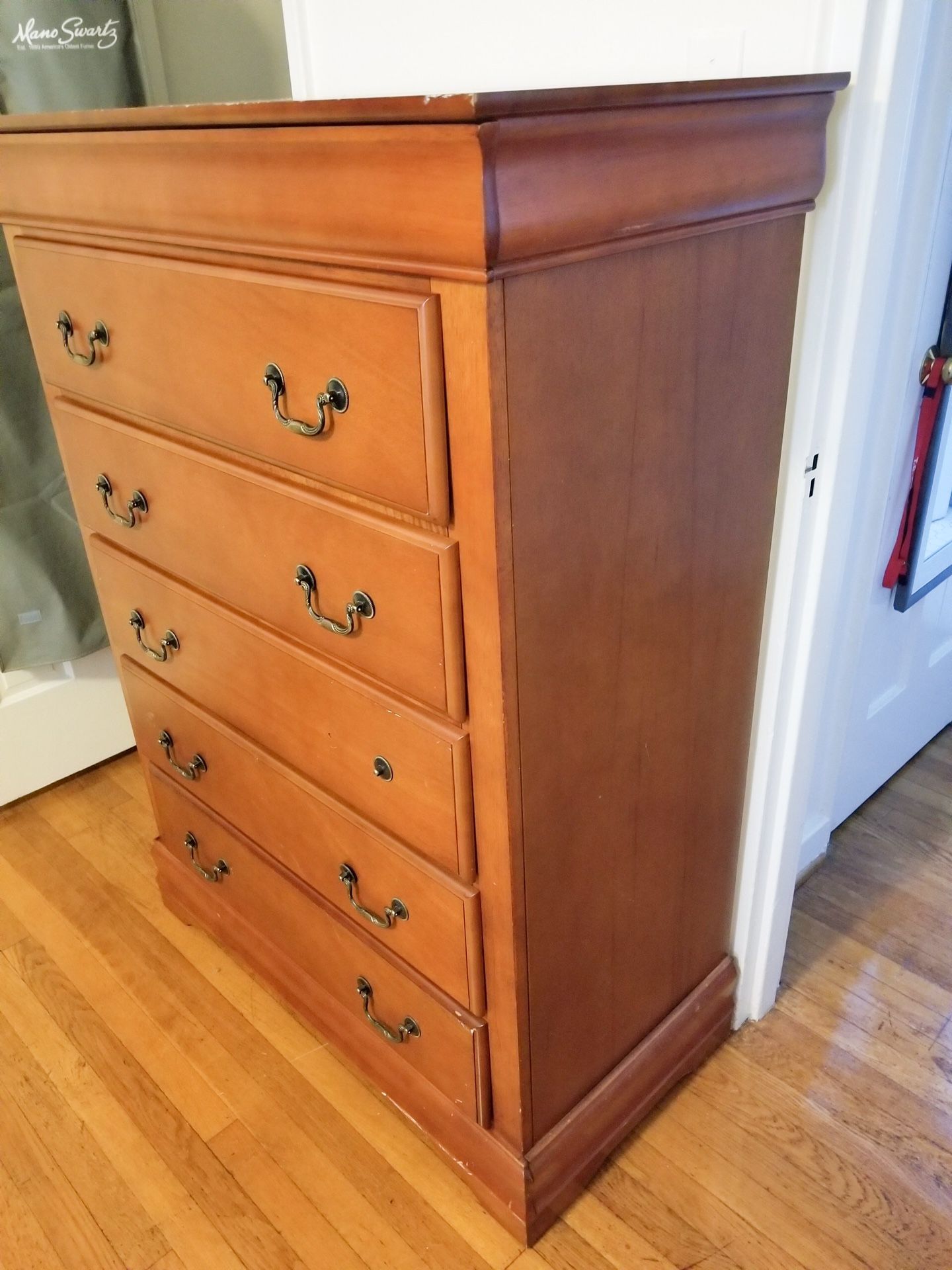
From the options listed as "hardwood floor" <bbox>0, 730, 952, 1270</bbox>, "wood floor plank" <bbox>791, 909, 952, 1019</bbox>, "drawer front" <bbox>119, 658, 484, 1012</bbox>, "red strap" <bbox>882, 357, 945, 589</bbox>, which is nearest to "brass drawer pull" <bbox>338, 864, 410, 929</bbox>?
"drawer front" <bbox>119, 658, 484, 1012</bbox>

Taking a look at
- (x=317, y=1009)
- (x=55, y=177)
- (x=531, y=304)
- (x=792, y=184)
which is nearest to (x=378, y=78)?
(x=55, y=177)

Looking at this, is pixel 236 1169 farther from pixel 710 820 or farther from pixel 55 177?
pixel 55 177

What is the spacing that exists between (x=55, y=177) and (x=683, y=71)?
0.65 meters

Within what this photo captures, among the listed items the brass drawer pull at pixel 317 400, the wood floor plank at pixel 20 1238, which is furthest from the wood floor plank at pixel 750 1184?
the brass drawer pull at pixel 317 400

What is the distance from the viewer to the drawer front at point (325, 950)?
1070 mm

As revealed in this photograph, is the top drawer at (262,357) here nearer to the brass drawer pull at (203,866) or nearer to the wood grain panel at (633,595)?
the wood grain panel at (633,595)

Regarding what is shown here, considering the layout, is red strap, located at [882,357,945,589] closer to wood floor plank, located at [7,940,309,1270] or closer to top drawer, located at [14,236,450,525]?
top drawer, located at [14,236,450,525]

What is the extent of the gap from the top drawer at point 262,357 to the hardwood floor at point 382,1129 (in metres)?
0.87

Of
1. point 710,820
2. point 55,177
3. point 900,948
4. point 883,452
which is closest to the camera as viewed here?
point 55,177

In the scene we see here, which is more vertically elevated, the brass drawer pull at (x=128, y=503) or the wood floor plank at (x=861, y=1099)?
the brass drawer pull at (x=128, y=503)

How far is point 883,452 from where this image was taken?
1.30 meters

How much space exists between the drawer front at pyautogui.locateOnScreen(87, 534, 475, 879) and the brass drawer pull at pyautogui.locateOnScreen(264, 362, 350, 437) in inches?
10.2

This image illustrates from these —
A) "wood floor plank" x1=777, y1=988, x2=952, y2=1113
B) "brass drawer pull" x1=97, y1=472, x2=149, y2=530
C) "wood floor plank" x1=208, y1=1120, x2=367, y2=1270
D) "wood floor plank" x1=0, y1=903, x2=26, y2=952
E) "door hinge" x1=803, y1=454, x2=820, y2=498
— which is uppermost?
"door hinge" x1=803, y1=454, x2=820, y2=498

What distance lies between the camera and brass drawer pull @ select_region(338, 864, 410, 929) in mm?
1035
